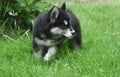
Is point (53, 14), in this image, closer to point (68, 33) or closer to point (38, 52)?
point (68, 33)

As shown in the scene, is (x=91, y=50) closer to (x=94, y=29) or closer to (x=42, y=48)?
(x=42, y=48)

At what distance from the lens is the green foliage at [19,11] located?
19.0 feet

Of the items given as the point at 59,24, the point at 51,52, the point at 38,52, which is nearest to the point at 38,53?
the point at 38,52

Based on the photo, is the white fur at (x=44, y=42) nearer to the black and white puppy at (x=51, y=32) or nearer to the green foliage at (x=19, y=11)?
the black and white puppy at (x=51, y=32)

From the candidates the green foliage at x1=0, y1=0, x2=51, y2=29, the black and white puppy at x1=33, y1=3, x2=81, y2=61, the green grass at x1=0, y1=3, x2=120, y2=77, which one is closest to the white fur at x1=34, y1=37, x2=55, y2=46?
the black and white puppy at x1=33, y1=3, x2=81, y2=61

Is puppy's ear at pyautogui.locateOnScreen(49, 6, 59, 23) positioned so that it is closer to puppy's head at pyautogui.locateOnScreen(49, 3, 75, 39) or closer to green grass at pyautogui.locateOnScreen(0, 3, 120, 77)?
puppy's head at pyautogui.locateOnScreen(49, 3, 75, 39)

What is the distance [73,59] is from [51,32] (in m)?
0.44

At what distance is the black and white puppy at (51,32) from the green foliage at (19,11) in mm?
1183

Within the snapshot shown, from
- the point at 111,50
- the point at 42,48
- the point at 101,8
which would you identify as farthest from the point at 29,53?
the point at 101,8

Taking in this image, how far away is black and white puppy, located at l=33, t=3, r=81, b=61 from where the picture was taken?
4438 millimetres

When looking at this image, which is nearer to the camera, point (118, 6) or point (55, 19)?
point (55, 19)

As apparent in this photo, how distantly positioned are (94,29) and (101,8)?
2052 mm

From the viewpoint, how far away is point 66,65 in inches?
167

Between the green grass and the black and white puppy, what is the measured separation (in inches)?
5.9
